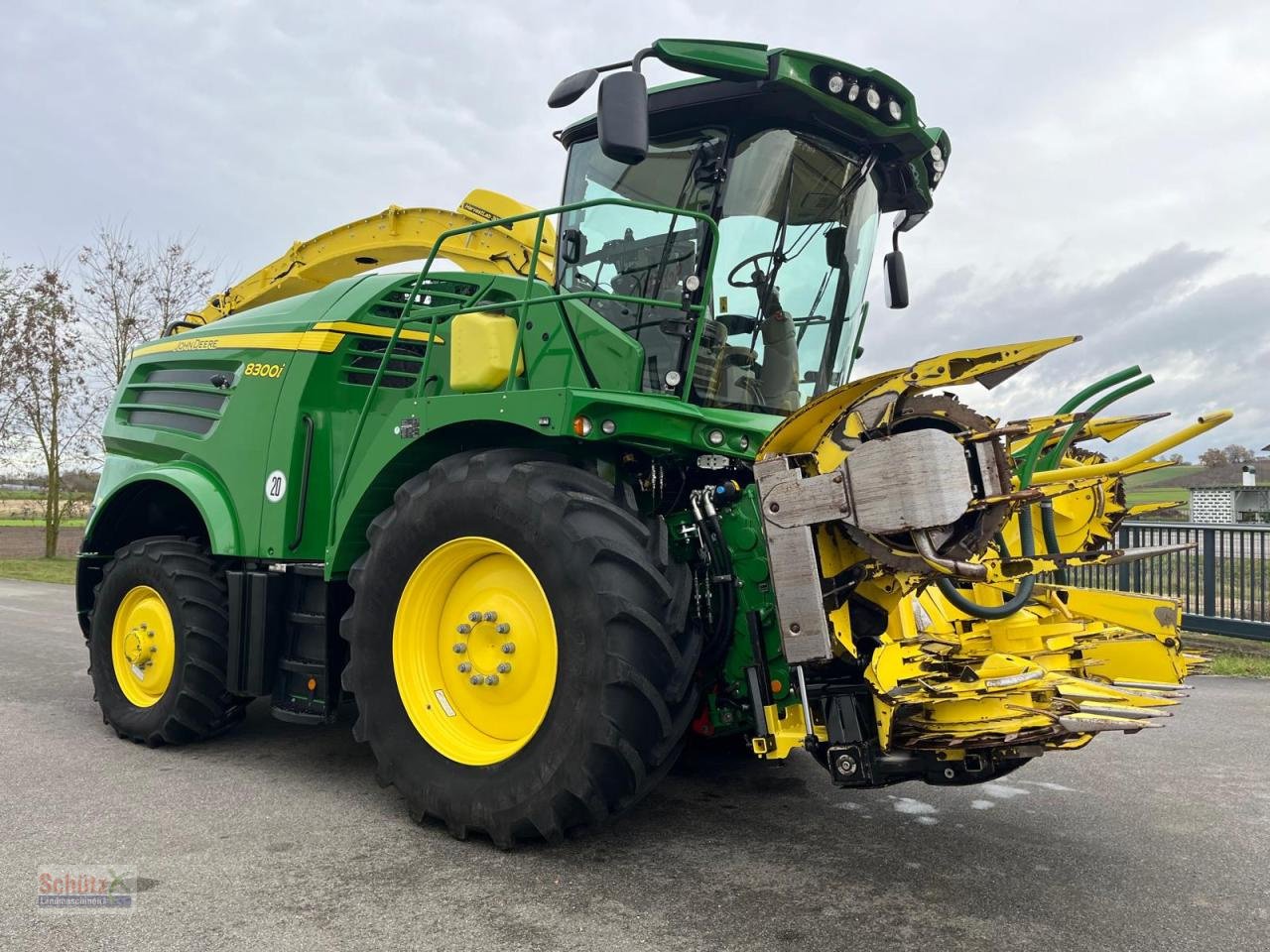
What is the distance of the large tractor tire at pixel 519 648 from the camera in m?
3.00

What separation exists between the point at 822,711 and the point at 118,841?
2.54 meters

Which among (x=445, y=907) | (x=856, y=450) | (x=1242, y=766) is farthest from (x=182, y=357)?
(x=1242, y=766)

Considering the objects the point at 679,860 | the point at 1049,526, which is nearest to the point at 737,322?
the point at 1049,526

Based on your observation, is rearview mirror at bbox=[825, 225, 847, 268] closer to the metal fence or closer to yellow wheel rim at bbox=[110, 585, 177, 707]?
yellow wheel rim at bbox=[110, 585, 177, 707]

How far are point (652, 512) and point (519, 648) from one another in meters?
0.71

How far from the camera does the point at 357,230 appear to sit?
246 inches

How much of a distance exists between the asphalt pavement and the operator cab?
1707mm

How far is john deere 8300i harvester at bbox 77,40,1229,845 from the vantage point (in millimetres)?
2908

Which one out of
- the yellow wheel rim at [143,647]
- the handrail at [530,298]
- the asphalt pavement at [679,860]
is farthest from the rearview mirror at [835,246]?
the yellow wheel rim at [143,647]

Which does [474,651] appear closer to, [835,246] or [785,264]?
[785,264]

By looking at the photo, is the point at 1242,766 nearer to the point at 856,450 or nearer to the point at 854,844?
the point at 854,844

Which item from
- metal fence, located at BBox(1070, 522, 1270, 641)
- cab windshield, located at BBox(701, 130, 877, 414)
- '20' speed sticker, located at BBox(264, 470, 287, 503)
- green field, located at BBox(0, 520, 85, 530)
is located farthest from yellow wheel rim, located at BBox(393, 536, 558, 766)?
green field, located at BBox(0, 520, 85, 530)

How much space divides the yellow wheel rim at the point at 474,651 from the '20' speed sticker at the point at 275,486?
126cm

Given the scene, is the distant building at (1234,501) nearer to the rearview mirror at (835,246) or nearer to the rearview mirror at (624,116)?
the rearview mirror at (835,246)
